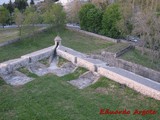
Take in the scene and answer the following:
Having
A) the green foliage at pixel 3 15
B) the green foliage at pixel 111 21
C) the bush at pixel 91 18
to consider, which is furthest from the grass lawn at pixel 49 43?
the green foliage at pixel 3 15

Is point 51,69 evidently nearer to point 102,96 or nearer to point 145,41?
point 102,96

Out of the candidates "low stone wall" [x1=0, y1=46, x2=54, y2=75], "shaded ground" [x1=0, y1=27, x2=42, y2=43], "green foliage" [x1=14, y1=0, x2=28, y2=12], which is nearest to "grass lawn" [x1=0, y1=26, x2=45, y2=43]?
"shaded ground" [x1=0, y1=27, x2=42, y2=43]

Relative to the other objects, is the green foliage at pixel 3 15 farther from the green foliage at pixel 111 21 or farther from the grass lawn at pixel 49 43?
the green foliage at pixel 111 21

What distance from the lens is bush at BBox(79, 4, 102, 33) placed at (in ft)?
115

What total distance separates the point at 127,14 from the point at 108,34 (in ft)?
11.1

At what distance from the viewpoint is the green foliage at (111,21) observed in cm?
3281

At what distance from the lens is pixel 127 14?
3188cm

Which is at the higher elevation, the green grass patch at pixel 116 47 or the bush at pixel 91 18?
the bush at pixel 91 18

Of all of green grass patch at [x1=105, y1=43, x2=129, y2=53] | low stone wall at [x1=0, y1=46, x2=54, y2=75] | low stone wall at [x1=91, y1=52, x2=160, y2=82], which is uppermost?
low stone wall at [x1=0, y1=46, x2=54, y2=75]

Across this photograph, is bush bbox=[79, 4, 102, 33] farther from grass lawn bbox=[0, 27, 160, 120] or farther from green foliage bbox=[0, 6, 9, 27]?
grass lawn bbox=[0, 27, 160, 120]

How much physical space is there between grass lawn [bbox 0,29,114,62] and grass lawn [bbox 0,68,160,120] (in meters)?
10.2

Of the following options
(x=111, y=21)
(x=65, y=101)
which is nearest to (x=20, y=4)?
(x=111, y=21)

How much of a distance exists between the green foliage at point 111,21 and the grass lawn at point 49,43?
195cm

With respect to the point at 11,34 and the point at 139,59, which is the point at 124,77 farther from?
the point at 11,34
